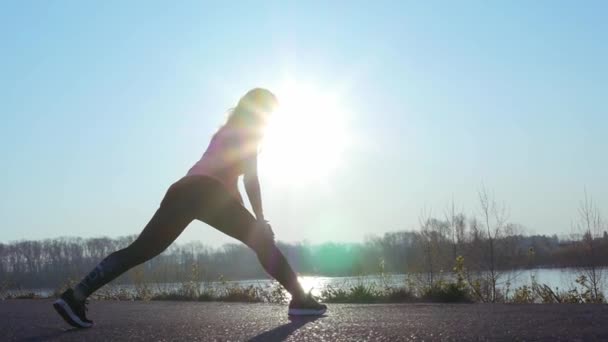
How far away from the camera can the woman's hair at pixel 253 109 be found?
4.99 meters

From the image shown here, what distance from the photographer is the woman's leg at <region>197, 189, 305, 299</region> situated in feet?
15.4

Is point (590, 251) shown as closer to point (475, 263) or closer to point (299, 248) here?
point (475, 263)

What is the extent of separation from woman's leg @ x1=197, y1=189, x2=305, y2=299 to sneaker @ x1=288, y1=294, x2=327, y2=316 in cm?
5

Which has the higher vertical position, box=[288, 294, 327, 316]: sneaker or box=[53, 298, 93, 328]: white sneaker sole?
box=[53, 298, 93, 328]: white sneaker sole

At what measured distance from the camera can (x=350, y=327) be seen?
3.88 meters

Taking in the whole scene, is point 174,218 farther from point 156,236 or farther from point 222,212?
point 222,212

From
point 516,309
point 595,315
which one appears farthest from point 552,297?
point 595,315

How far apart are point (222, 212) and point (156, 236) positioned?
539 mm

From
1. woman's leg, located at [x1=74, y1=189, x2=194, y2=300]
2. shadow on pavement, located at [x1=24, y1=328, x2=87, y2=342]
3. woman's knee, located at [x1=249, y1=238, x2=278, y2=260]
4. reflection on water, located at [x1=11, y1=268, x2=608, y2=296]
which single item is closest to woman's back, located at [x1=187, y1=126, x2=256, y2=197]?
woman's leg, located at [x1=74, y1=189, x2=194, y2=300]

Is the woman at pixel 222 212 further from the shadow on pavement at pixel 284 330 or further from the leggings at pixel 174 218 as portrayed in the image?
the shadow on pavement at pixel 284 330

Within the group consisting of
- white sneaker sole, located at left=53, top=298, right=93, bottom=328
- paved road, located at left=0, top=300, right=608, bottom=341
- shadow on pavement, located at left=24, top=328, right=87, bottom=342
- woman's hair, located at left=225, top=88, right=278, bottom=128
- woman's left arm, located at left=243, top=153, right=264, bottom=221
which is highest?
woman's hair, located at left=225, top=88, right=278, bottom=128

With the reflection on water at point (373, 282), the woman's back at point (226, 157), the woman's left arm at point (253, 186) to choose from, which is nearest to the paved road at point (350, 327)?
the woman's left arm at point (253, 186)

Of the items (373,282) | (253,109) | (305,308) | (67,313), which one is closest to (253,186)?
(253,109)

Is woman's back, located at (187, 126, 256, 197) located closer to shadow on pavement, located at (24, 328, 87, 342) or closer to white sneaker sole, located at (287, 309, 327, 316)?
white sneaker sole, located at (287, 309, 327, 316)
